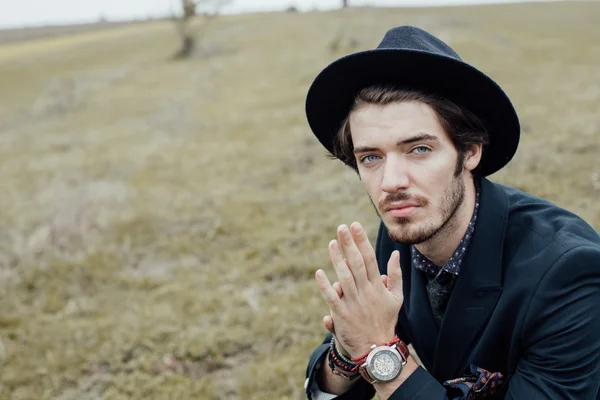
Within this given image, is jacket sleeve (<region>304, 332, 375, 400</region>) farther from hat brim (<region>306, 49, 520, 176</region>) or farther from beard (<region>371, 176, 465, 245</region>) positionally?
hat brim (<region>306, 49, 520, 176</region>)

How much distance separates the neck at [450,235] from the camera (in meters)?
2.23

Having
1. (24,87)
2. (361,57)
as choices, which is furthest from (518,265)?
(24,87)

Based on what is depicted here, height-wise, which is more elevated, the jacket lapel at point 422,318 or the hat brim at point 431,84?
the hat brim at point 431,84

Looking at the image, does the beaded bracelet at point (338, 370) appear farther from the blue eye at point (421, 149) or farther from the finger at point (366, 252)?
the blue eye at point (421, 149)

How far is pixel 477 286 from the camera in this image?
6.83 feet

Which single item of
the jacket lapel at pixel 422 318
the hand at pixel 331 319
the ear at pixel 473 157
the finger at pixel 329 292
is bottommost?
the jacket lapel at pixel 422 318

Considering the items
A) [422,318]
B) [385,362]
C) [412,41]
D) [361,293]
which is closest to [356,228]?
[361,293]

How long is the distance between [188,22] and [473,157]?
32.0 metres

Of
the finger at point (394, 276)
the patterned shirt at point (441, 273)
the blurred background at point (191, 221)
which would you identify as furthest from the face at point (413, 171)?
the blurred background at point (191, 221)

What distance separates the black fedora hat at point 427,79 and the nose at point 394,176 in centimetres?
32

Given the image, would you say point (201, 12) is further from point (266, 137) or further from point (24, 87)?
point (266, 137)

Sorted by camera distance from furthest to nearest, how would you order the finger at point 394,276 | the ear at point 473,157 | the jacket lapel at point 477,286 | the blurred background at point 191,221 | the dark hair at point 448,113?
1. the blurred background at point 191,221
2. the ear at point 473,157
3. the dark hair at point 448,113
4. the jacket lapel at point 477,286
5. the finger at point 394,276

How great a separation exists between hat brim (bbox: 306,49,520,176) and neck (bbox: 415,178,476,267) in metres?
0.25

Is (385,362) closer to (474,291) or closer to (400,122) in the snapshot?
(474,291)
